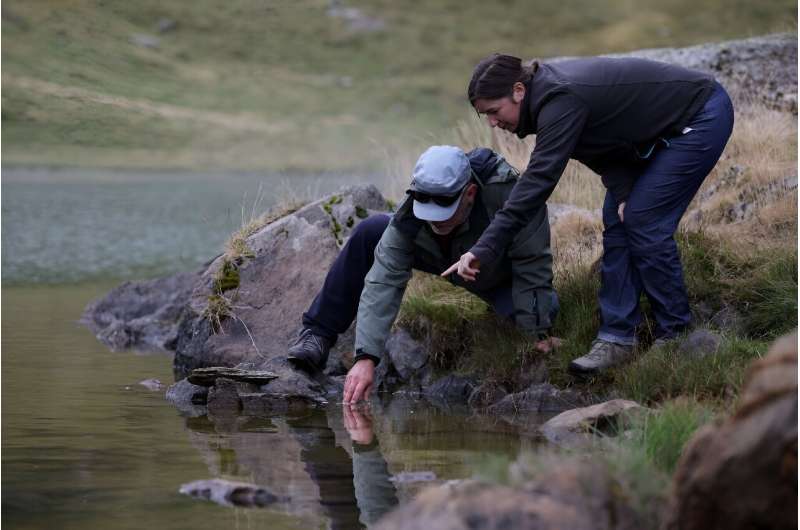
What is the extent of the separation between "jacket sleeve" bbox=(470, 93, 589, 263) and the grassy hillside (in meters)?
11.7

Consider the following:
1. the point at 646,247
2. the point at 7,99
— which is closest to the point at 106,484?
the point at 646,247

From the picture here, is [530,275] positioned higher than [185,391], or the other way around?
[530,275]

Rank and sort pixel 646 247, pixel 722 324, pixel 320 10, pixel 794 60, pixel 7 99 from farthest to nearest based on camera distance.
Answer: pixel 320 10 → pixel 7 99 → pixel 794 60 → pixel 722 324 → pixel 646 247

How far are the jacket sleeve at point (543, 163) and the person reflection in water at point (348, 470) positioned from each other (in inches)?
49.2

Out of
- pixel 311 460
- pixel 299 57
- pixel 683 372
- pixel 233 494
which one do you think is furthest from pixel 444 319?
pixel 299 57

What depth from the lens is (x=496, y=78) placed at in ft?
23.1

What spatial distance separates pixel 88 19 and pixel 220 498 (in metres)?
23.7

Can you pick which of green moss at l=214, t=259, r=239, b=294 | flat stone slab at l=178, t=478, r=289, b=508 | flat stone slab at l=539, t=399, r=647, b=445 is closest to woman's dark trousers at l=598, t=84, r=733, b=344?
flat stone slab at l=539, t=399, r=647, b=445

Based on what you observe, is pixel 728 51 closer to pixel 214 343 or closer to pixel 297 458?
pixel 214 343

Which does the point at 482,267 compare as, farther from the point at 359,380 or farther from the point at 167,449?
the point at 167,449

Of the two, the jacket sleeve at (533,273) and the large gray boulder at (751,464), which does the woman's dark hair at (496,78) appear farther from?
the large gray boulder at (751,464)

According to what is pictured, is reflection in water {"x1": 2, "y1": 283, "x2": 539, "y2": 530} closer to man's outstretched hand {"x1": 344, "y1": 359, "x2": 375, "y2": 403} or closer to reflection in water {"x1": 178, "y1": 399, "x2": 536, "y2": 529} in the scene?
reflection in water {"x1": 178, "y1": 399, "x2": 536, "y2": 529}

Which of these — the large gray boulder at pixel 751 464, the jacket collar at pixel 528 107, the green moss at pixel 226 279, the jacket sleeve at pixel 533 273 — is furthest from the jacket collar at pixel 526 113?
the green moss at pixel 226 279

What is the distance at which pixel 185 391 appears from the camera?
8.52 meters
